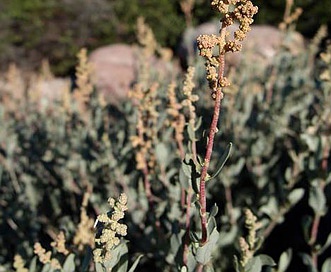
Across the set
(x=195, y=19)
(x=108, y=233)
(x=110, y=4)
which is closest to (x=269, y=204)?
(x=108, y=233)

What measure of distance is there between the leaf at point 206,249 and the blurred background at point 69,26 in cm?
791

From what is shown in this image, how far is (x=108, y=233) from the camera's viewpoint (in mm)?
1136

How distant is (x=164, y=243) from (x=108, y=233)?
0.79m

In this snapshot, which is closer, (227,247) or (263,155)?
(227,247)

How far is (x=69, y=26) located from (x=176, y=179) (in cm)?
805

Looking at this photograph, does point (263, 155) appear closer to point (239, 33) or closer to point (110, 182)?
point (110, 182)

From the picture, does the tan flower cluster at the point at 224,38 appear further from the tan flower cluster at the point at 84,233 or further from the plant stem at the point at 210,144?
the tan flower cluster at the point at 84,233

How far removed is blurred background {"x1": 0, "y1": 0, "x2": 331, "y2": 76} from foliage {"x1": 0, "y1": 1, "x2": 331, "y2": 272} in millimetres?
5770

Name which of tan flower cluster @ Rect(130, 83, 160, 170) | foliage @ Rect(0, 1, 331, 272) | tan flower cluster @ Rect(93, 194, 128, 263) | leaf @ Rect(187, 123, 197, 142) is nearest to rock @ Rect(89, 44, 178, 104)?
foliage @ Rect(0, 1, 331, 272)

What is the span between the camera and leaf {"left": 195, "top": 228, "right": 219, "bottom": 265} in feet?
4.36

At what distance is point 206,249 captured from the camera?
1352 mm

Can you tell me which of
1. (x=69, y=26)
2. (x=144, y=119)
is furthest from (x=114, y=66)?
(x=144, y=119)

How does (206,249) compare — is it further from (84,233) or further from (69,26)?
(69,26)

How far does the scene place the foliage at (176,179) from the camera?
1.75m
